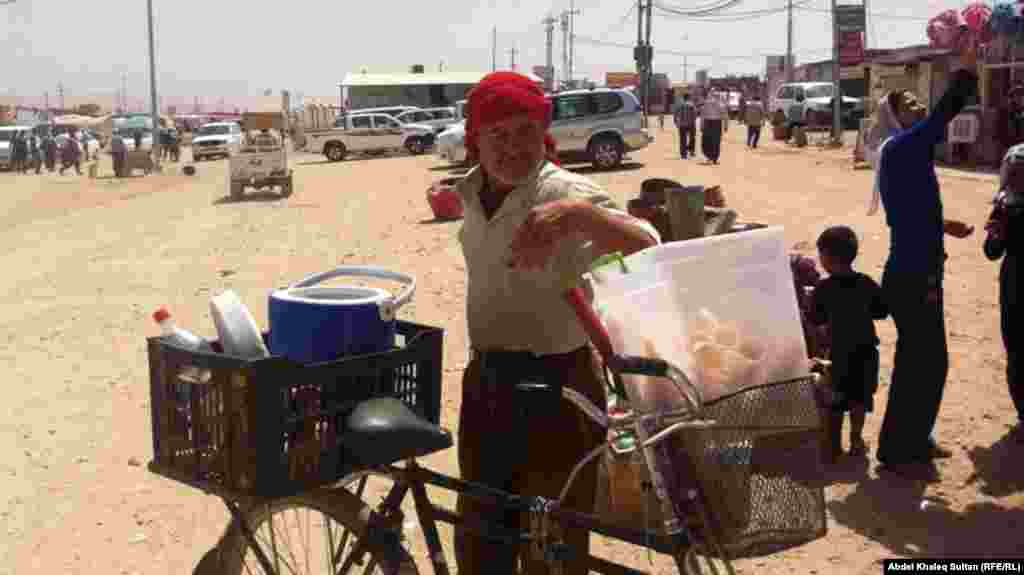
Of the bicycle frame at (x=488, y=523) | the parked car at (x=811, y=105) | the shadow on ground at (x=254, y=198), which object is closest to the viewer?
the bicycle frame at (x=488, y=523)

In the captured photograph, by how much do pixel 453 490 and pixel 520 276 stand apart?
0.57 meters

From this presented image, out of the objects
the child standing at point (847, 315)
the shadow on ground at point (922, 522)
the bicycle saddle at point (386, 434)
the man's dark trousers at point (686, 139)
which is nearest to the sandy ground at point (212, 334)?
the shadow on ground at point (922, 522)

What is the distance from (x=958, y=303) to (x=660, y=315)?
289 inches

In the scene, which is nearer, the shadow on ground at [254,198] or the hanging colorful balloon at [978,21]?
the hanging colorful balloon at [978,21]

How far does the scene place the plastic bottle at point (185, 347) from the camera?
8.78 ft

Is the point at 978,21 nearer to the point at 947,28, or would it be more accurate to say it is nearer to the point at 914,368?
the point at 947,28

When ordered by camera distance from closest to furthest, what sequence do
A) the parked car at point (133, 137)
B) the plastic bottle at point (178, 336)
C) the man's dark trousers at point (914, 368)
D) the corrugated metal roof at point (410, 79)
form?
the plastic bottle at point (178, 336), the man's dark trousers at point (914, 368), the parked car at point (133, 137), the corrugated metal roof at point (410, 79)

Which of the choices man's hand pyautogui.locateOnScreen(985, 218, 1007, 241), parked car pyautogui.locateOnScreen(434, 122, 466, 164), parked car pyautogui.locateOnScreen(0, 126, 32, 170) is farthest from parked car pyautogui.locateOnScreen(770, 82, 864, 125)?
man's hand pyautogui.locateOnScreen(985, 218, 1007, 241)

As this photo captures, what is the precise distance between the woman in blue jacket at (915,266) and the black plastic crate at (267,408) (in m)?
2.75

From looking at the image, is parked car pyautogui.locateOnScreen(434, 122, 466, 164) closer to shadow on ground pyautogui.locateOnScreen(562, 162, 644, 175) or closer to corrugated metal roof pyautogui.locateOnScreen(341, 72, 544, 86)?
shadow on ground pyautogui.locateOnScreen(562, 162, 644, 175)

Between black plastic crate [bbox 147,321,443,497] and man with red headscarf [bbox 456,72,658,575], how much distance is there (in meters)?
0.19

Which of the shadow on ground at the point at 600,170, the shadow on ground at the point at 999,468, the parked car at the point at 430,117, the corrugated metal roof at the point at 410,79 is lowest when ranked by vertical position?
the shadow on ground at the point at 999,468

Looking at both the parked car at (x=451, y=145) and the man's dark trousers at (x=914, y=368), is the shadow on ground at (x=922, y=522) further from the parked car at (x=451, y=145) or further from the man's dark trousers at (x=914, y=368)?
the parked car at (x=451, y=145)

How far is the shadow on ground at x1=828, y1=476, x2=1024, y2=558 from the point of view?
446 cm
